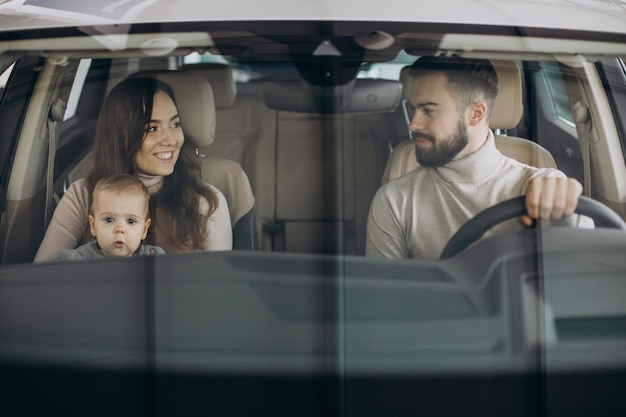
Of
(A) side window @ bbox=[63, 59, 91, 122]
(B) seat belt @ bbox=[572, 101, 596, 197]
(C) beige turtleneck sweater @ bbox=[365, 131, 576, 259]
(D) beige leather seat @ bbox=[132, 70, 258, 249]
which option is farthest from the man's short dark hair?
(A) side window @ bbox=[63, 59, 91, 122]

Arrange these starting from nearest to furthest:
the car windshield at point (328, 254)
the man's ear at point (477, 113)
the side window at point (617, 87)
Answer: the car windshield at point (328, 254)
the man's ear at point (477, 113)
the side window at point (617, 87)

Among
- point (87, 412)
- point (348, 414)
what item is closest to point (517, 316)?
point (348, 414)

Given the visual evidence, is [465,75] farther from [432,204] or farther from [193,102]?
[193,102]

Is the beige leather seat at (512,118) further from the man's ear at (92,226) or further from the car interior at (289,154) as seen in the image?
the man's ear at (92,226)

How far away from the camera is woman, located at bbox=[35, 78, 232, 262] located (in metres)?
1.68

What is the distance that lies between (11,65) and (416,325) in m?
1.17

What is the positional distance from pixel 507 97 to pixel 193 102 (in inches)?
28.0

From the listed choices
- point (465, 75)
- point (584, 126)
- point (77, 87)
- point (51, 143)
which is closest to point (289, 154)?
point (465, 75)

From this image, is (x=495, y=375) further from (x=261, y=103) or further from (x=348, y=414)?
(x=261, y=103)

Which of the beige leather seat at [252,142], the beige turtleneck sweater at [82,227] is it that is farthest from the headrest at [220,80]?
the beige turtleneck sweater at [82,227]

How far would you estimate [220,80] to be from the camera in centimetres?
172

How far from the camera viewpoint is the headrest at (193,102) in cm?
Result: 171

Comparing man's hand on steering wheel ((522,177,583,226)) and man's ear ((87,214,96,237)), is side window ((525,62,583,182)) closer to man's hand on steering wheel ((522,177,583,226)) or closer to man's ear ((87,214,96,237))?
man's hand on steering wheel ((522,177,583,226))

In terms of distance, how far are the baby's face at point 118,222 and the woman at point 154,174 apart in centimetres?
2
